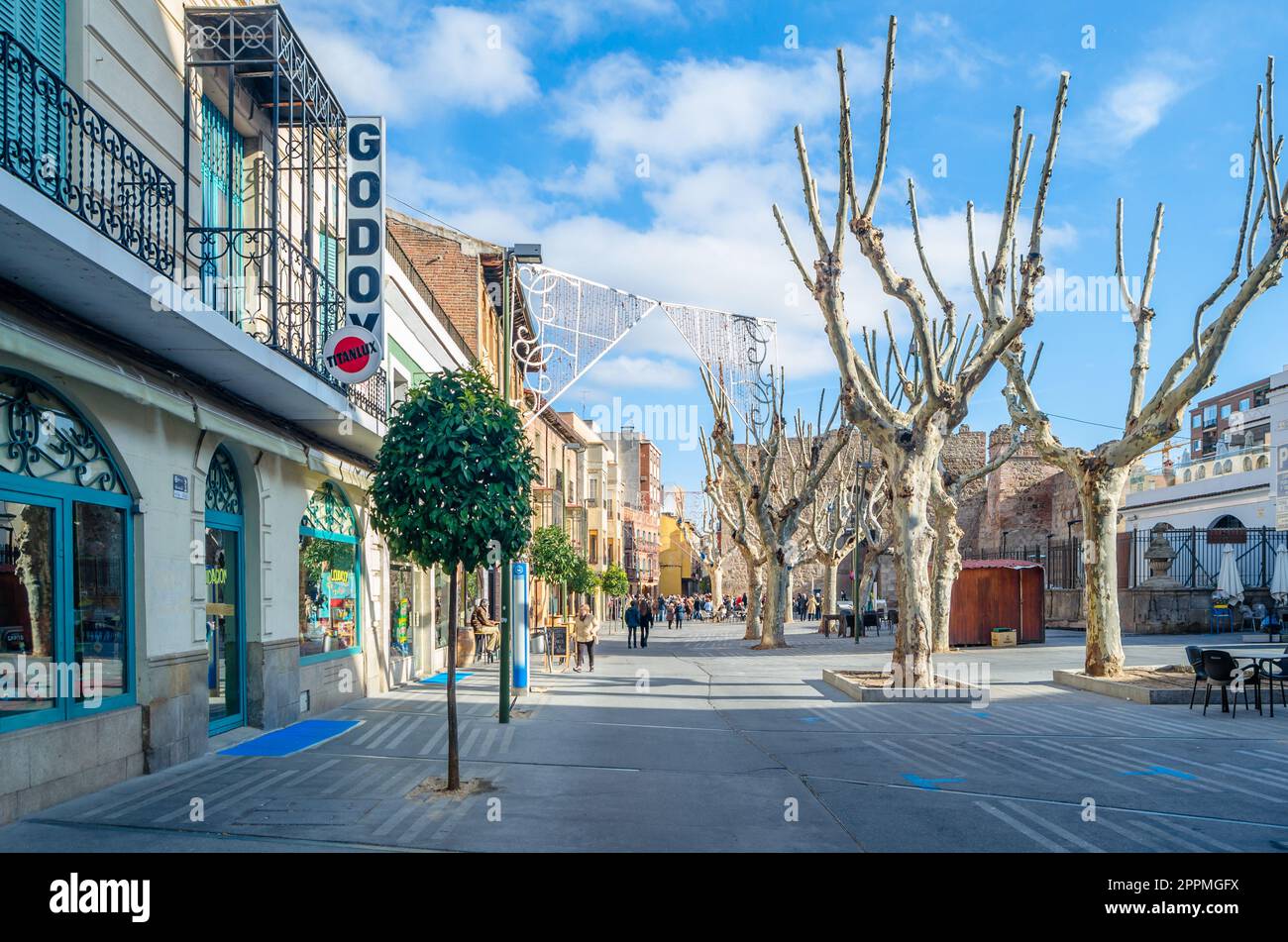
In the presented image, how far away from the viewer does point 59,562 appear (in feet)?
28.4

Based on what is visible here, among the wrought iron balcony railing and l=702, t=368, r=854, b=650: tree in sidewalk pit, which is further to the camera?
l=702, t=368, r=854, b=650: tree in sidewalk pit

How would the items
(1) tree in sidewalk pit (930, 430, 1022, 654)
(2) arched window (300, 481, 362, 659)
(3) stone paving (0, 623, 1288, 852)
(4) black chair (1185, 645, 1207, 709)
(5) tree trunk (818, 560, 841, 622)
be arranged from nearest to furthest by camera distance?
1. (3) stone paving (0, 623, 1288, 852)
2. (2) arched window (300, 481, 362, 659)
3. (4) black chair (1185, 645, 1207, 709)
4. (1) tree in sidewalk pit (930, 430, 1022, 654)
5. (5) tree trunk (818, 560, 841, 622)

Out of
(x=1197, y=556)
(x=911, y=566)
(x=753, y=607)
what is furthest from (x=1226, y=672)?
(x=753, y=607)

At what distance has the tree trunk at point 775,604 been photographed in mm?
31797

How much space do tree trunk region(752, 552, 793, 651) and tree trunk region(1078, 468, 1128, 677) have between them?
45.8 feet

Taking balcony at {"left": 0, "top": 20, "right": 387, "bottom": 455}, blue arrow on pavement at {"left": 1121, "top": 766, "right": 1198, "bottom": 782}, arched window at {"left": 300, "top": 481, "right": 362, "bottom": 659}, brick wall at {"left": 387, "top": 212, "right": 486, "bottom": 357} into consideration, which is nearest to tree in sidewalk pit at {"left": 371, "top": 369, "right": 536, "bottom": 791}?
balcony at {"left": 0, "top": 20, "right": 387, "bottom": 455}

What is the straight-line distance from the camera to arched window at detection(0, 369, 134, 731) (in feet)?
26.5

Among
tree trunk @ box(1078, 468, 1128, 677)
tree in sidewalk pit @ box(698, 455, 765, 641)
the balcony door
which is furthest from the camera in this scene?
tree in sidewalk pit @ box(698, 455, 765, 641)

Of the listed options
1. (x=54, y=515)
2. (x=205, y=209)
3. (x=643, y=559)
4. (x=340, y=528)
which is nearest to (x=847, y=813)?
(x=54, y=515)

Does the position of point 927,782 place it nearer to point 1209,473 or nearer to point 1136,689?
point 1136,689

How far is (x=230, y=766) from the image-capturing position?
10227 mm

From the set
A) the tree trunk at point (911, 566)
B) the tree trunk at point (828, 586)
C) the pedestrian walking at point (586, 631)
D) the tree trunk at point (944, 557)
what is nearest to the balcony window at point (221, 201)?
the tree trunk at point (911, 566)

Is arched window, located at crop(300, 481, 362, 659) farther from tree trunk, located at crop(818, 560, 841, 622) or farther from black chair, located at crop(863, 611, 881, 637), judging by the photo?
tree trunk, located at crop(818, 560, 841, 622)
